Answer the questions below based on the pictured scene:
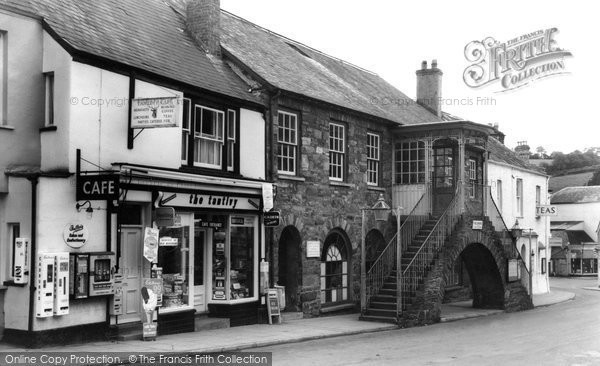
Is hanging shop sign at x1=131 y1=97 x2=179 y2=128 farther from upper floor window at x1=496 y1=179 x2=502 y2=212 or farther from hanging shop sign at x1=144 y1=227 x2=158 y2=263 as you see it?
upper floor window at x1=496 y1=179 x2=502 y2=212

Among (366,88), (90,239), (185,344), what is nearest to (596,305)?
(366,88)

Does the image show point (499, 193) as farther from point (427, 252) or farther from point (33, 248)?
point (33, 248)

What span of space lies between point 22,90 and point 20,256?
3.25m

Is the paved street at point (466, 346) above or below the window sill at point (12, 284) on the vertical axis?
below

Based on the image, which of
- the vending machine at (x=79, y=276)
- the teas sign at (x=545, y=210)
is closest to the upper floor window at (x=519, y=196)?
the teas sign at (x=545, y=210)

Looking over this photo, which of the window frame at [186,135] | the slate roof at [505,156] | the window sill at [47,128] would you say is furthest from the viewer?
the slate roof at [505,156]

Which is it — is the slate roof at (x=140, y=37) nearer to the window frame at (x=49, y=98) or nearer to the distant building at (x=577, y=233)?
the window frame at (x=49, y=98)

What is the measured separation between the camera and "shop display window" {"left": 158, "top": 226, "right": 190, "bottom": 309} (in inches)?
599

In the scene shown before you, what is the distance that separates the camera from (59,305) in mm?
12398

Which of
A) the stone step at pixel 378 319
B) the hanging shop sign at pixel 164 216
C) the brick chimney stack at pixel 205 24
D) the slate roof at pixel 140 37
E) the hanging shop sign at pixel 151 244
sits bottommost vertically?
the stone step at pixel 378 319

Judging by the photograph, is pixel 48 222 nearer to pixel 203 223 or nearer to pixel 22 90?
pixel 22 90

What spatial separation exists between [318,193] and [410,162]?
5122mm

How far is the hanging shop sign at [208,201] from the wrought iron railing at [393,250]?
4.89 m

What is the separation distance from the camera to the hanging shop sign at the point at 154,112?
44.6 ft
